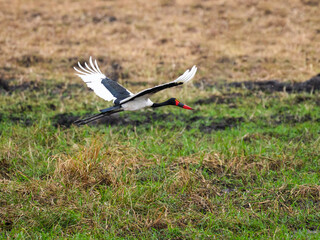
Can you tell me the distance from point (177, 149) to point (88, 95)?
339 centimetres

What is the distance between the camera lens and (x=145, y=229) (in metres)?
4.11

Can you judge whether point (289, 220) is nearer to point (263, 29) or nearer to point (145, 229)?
point (145, 229)

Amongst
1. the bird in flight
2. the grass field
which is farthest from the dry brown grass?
the bird in flight

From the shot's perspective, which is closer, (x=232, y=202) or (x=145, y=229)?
(x=145, y=229)

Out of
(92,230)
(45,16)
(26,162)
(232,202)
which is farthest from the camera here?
(45,16)

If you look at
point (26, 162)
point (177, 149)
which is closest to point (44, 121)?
point (26, 162)

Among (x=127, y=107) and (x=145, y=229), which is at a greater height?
(x=127, y=107)

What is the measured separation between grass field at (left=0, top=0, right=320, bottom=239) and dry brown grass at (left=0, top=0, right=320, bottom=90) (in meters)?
0.05

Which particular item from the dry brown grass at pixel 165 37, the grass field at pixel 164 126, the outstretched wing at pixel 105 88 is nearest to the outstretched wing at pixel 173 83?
the outstretched wing at pixel 105 88

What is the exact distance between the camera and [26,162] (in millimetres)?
5449

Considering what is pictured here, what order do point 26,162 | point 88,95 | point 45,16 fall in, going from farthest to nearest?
point 45,16 → point 88,95 → point 26,162

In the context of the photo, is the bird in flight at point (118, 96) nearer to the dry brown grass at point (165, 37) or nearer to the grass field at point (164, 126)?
the grass field at point (164, 126)

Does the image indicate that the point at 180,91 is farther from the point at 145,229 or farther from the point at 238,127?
the point at 145,229

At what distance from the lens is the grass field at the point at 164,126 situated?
432 cm
